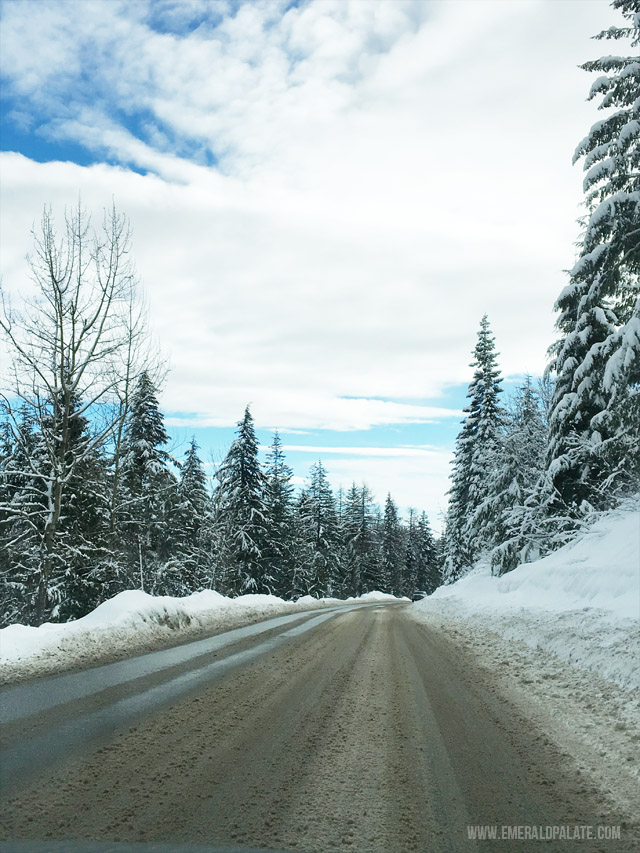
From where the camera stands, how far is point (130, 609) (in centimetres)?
1175

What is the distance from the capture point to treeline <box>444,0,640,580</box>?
13352 millimetres

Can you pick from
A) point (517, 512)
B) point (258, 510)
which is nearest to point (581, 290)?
point (517, 512)

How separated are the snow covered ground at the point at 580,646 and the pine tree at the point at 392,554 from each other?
59.6 meters

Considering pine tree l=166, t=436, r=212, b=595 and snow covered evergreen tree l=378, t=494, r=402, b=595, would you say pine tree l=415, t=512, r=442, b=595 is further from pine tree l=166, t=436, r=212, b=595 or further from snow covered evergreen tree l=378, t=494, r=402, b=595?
pine tree l=166, t=436, r=212, b=595

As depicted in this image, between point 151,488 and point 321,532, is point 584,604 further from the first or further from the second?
point 321,532

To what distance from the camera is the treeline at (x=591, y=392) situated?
13.4 m

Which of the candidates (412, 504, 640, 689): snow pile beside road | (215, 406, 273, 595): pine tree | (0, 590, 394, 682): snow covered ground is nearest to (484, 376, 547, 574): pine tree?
(412, 504, 640, 689): snow pile beside road

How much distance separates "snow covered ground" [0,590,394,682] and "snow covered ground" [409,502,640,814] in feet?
19.6

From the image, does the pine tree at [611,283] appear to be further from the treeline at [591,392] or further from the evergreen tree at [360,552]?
the evergreen tree at [360,552]

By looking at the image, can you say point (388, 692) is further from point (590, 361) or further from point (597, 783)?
point (590, 361)

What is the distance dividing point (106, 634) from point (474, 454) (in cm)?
2647

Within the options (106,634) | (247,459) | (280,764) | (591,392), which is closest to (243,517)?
(247,459)

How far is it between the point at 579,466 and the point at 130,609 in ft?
51.6

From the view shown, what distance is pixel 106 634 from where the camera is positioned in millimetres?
9883
